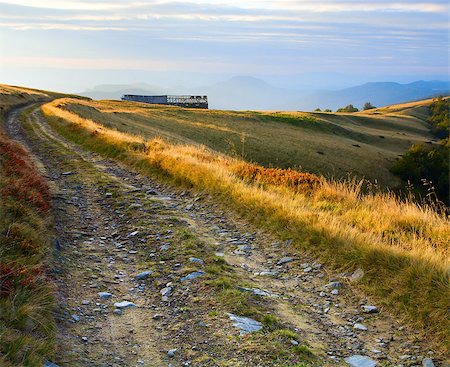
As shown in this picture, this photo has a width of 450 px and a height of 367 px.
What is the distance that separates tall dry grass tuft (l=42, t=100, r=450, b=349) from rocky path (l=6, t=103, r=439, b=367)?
0.37 meters

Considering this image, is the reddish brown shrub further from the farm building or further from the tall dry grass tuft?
the farm building

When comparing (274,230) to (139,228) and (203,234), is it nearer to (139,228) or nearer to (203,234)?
(203,234)

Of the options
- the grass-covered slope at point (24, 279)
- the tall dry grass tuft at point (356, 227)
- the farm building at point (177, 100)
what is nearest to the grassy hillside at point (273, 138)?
the tall dry grass tuft at point (356, 227)

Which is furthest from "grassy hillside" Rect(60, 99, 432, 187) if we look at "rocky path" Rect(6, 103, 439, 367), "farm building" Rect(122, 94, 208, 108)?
"farm building" Rect(122, 94, 208, 108)

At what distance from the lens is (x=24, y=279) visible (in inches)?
235

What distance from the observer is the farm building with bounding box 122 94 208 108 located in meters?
120

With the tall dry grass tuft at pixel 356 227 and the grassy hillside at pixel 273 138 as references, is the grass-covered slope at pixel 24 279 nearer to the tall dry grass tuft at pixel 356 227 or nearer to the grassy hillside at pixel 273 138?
the tall dry grass tuft at pixel 356 227

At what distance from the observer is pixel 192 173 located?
565 inches

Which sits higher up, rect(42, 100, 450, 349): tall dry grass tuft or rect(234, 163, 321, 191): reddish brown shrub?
rect(234, 163, 321, 191): reddish brown shrub

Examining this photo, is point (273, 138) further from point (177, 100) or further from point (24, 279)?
point (177, 100)

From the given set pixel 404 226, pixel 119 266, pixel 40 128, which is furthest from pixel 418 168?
pixel 119 266

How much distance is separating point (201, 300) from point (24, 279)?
2704 millimetres

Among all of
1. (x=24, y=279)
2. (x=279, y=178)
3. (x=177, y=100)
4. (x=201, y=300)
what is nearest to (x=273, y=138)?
(x=279, y=178)

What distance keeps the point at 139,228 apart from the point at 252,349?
553cm
